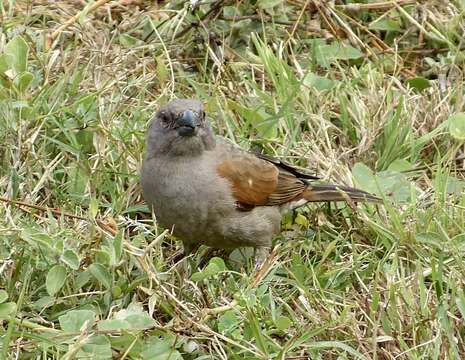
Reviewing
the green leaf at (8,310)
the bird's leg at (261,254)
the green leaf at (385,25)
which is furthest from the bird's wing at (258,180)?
the green leaf at (385,25)

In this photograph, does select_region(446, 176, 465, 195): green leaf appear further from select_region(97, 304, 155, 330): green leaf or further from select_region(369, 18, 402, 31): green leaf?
select_region(97, 304, 155, 330): green leaf

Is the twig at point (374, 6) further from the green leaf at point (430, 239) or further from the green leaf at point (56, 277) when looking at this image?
the green leaf at point (56, 277)

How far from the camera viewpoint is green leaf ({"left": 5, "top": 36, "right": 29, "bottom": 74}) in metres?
6.19

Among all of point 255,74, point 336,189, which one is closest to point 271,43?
point 255,74

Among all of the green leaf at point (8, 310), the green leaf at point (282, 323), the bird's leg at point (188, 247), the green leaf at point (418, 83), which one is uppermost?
the green leaf at point (8, 310)

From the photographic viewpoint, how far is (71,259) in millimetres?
4871

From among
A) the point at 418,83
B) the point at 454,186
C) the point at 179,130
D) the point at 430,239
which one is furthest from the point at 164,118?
the point at 418,83

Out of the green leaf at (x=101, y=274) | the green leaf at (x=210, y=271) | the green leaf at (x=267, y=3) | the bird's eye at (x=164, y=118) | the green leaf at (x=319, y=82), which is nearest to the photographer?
the green leaf at (x=101, y=274)

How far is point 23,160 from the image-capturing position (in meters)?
5.90

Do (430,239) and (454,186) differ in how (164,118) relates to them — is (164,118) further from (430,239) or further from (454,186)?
(454,186)

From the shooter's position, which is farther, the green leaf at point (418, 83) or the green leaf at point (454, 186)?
the green leaf at point (418, 83)

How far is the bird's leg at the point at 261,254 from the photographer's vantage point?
5.80m

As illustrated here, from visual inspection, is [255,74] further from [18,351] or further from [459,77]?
[18,351]

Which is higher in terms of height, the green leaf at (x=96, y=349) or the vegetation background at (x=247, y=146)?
the green leaf at (x=96, y=349)
